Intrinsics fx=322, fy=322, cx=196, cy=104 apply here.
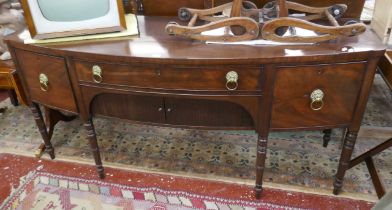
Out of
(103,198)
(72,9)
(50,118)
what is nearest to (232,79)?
(72,9)

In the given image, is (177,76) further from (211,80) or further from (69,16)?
(69,16)

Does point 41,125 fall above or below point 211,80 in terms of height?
below

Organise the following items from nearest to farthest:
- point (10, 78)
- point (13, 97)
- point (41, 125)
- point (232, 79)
Answer: point (232, 79) < point (41, 125) < point (10, 78) < point (13, 97)

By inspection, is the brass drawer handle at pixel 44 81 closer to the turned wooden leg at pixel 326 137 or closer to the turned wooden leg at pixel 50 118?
the turned wooden leg at pixel 50 118

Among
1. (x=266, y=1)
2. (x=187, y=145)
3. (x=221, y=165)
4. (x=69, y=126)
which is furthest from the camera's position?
(x=69, y=126)

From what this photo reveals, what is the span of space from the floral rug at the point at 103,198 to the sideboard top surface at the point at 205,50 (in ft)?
2.46

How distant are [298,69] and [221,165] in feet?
2.71

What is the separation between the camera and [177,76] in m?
1.20

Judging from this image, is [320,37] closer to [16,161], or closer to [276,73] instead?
[276,73]

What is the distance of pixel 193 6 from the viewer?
5.20ft

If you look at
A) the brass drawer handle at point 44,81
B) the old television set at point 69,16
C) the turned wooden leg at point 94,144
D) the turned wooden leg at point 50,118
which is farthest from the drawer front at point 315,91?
the turned wooden leg at point 50,118

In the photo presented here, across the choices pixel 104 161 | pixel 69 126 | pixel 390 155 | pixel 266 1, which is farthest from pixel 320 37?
pixel 69 126

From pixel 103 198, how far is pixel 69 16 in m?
0.88

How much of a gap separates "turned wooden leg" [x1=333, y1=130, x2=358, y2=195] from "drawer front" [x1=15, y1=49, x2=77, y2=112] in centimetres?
119
